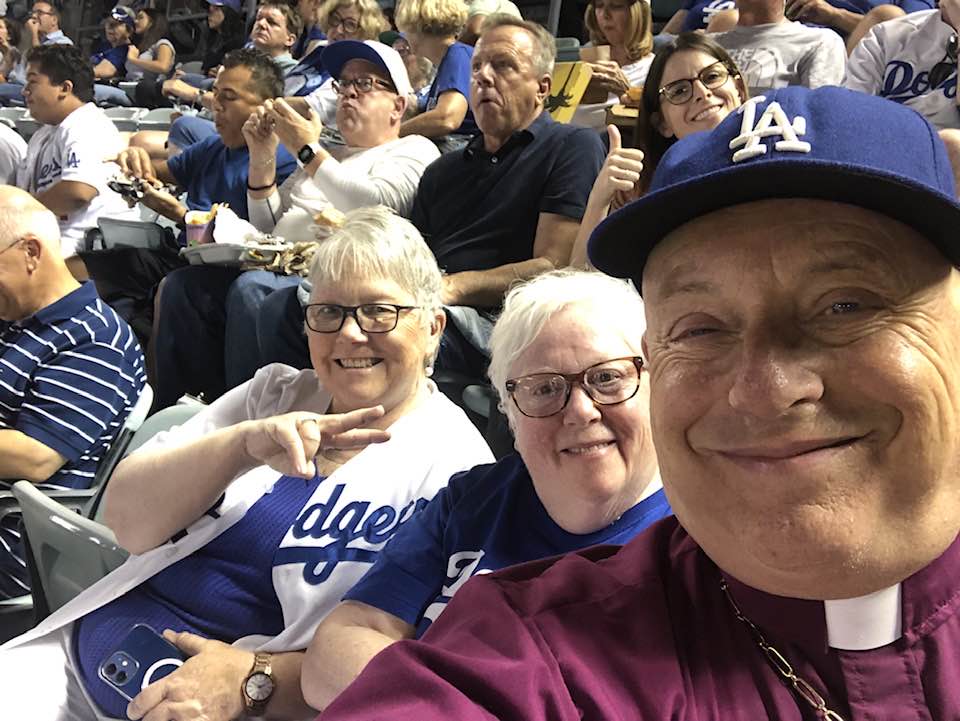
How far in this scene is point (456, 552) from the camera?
3.92 ft

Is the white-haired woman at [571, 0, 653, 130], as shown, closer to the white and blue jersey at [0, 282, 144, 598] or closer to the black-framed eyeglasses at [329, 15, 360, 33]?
the black-framed eyeglasses at [329, 15, 360, 33]

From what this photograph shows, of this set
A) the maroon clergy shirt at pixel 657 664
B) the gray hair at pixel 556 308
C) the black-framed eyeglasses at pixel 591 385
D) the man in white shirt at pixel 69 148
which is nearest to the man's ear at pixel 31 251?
the gray hair at pixel 556 308

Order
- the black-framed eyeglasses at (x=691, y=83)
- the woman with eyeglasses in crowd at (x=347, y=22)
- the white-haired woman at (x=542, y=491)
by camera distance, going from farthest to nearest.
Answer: the woman with eyeglasses in crowd at (x=347, y=22)
the black-framed eyeglasses at (x=691, y=83)
the white-haired woman at (x=542, y=491)

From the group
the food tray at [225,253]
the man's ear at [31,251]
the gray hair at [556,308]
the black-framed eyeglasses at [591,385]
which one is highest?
the gray hair at [556,308]

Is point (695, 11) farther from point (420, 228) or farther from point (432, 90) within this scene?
point (420, 228)

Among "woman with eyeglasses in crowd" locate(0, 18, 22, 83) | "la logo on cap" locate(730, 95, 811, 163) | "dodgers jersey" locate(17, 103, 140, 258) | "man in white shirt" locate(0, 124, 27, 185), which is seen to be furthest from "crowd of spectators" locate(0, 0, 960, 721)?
"woman with eyeglasses in crowd" locate(0, 18, 22, 83)

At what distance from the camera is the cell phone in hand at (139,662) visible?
56.8 inches

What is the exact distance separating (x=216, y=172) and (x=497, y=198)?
1451 millimetres

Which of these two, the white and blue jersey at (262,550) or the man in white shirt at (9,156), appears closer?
the white and blue jersey at (262,550)

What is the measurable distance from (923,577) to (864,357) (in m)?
0.16

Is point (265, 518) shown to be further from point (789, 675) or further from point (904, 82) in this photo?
point (904, 82)

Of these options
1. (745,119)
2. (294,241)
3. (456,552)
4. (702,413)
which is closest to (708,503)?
(702,413)

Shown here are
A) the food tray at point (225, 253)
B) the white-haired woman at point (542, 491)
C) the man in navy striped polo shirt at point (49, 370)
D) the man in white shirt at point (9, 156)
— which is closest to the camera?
the white-haired woman at point (542, 491)

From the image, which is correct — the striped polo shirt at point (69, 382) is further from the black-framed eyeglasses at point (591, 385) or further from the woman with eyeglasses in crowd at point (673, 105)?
the black-framed eyeglasses at point (591, 385)
